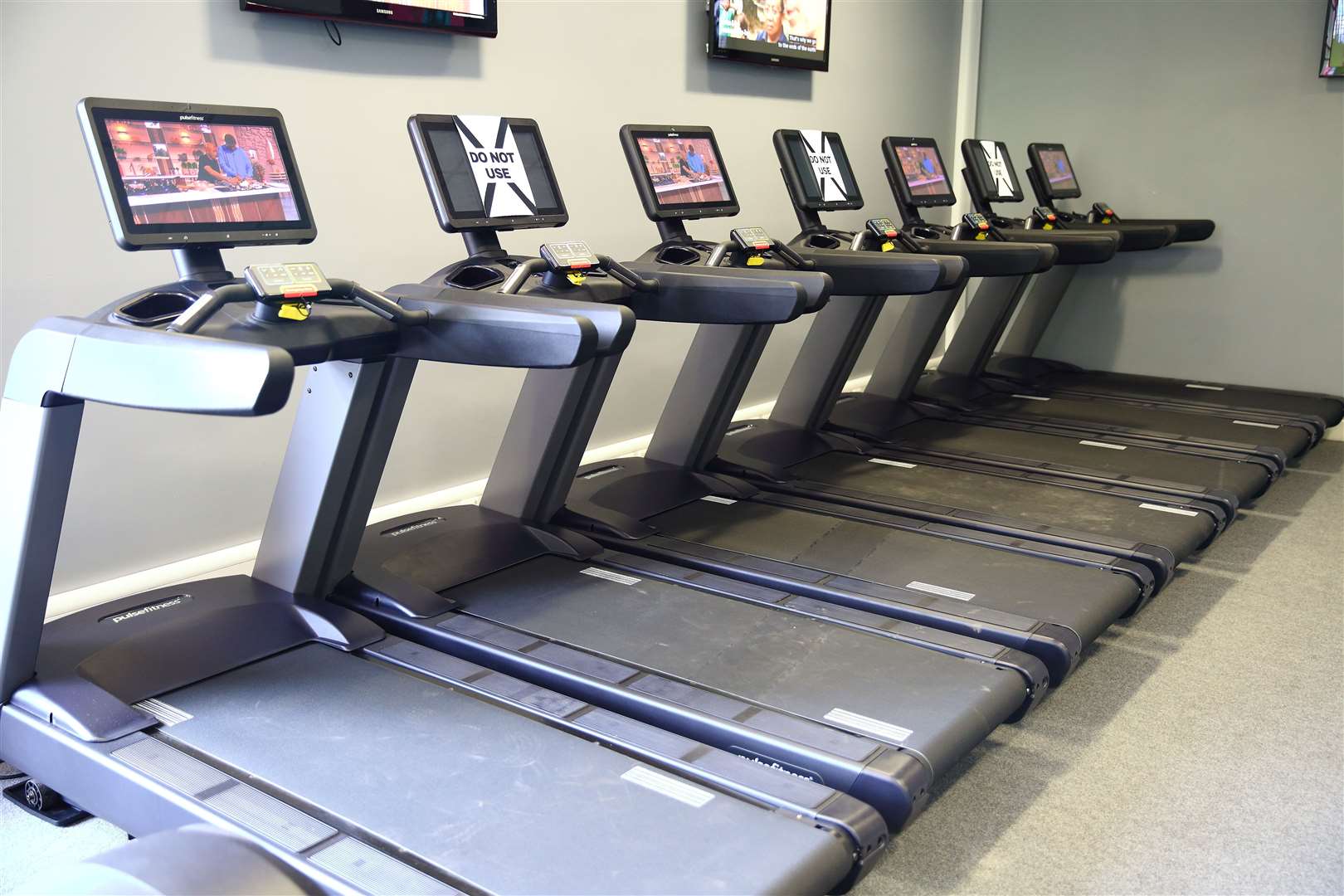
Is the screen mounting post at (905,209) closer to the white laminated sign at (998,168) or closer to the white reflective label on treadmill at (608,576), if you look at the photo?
the white laminated sign at (998,168)

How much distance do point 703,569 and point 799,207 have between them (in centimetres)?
168

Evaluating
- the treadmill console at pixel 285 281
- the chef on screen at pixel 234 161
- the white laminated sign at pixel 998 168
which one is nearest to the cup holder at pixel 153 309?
the treadmill console at pixel 285 281

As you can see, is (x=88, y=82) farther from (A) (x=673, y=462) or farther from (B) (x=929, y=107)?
(B) (x=929, y=107)

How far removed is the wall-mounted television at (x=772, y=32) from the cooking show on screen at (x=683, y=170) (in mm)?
1363

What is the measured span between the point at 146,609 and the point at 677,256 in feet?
6.29

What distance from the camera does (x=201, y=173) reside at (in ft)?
8.13

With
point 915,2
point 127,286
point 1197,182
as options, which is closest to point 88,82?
point 127,286

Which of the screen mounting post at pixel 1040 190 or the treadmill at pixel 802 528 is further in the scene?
the screen mounting post at pixel 1040 190

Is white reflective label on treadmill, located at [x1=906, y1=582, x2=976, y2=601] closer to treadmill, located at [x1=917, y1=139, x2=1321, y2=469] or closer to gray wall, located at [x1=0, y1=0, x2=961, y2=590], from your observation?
gray wall, located at [x1=0, y1=0, x2=961, y2=590]

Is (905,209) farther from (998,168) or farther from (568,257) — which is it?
(568,257)

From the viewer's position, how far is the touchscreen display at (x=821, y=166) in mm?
4469

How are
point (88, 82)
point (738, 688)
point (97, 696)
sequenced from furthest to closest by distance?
point (88, 82)
point (738, 688)
point (97, 696)

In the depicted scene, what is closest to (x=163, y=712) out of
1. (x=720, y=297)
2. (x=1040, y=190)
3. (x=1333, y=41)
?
(x=720, y=297)

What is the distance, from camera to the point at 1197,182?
6.51 m
